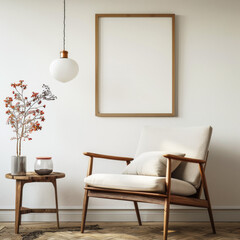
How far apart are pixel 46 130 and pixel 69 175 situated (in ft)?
1.41

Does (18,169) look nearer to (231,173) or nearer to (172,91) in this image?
(172,91)

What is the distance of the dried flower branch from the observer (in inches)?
122

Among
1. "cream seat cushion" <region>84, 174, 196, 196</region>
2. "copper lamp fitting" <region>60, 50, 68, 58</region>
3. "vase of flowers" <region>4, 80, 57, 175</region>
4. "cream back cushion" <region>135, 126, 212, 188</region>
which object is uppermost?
"copper lamp fitting" <region>60, 50, 68, 58</region>

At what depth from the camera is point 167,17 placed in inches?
135

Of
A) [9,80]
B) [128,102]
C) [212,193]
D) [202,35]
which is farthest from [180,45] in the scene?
[9,80]

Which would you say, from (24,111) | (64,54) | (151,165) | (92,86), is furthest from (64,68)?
(151,165)

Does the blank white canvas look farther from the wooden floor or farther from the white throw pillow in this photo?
the wooden floor

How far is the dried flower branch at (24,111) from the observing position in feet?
10.2

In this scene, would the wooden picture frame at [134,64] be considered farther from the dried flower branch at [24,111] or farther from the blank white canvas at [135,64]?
the dried flower branch at [24,111]

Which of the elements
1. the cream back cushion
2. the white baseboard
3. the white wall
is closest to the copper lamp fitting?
the white wall

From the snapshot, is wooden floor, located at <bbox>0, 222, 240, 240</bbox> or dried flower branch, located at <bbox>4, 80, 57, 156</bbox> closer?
wooden floor, located at <bbox>0, 222, 240, 240</bbox>

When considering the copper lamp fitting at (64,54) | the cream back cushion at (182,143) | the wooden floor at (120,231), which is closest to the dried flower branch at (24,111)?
the copper lamp fitting at (64,54)

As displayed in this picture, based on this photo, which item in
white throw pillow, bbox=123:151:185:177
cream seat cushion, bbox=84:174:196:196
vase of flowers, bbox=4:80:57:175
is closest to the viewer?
cream seat cushion, bbox=84:174:196:196

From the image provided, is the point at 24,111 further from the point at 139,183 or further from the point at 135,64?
the point at 139,183
